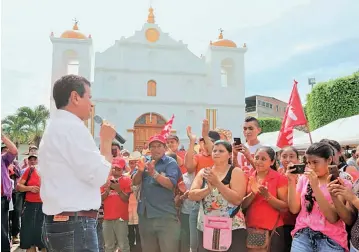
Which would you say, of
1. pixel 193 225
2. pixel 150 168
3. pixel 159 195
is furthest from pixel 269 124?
pixel 150 168

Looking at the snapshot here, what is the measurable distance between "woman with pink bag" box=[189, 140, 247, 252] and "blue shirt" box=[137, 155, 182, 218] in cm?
70

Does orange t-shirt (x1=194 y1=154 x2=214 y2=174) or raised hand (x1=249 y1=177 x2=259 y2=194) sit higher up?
orange t-shirt (x1=194 y1=154 x2=214 y2=174)

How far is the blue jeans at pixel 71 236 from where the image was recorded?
2.27 m

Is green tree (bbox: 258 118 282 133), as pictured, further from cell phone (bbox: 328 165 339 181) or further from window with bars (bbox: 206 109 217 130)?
cell phone (bbox: 328 165 339 181)

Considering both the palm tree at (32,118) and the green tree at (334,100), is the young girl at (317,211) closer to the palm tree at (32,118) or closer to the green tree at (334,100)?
the green tree at (334,100)

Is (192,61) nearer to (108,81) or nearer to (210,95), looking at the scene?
(210,95)

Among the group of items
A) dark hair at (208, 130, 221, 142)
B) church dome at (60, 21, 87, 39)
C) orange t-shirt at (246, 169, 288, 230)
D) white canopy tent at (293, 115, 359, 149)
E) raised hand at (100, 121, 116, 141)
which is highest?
church dome at (60, 21, 87, 39)

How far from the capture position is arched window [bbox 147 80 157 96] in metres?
27.4

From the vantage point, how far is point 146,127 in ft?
86.9

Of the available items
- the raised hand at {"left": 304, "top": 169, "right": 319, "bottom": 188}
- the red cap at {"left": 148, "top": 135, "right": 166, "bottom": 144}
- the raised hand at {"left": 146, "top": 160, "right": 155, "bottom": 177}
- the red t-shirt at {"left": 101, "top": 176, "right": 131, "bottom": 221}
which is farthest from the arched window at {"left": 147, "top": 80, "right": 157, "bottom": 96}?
the raised hand at {"left": 304, "top": 169, "right": 319, "bottom": 188}

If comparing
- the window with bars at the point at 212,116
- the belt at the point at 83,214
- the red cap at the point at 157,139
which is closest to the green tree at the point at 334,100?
the window with bars at the point at 212,116

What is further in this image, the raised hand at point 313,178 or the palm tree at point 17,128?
the palm tree at point 17,128

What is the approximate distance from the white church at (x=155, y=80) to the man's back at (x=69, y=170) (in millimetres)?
23475

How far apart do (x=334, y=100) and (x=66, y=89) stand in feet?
57.7
